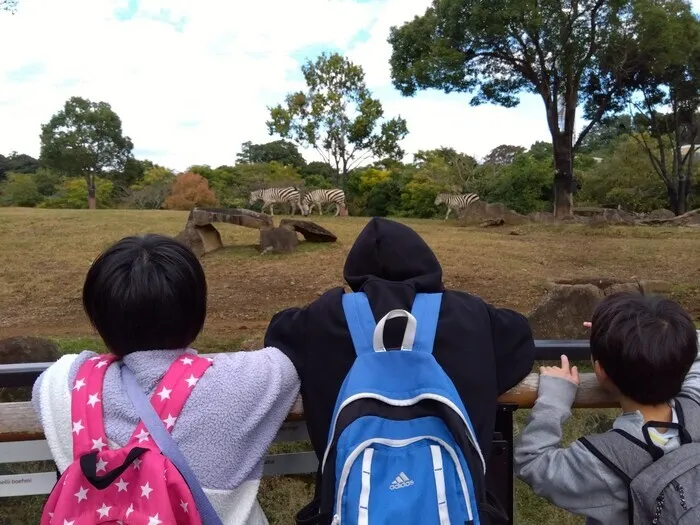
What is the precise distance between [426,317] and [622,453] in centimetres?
50

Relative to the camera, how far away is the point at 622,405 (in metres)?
1.49

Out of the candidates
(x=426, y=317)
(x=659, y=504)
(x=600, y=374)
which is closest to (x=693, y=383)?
(x=600, y=374)

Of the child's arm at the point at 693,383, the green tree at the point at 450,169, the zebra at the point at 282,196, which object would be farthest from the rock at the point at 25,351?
the green tree at the point at 450,169

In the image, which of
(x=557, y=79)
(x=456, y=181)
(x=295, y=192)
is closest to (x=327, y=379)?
(x=557, y=79)

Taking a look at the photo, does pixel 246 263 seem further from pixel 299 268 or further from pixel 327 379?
pixel 327 379

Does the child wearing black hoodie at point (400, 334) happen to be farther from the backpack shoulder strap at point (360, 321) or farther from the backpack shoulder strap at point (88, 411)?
the backpack shoulder strap at point (88, 411)

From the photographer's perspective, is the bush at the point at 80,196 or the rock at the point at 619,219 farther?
the bush at the point at 80,196

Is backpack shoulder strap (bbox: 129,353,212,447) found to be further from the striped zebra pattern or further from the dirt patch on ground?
the striped zebra pattern

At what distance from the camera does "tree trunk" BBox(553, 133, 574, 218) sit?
17.6 meters

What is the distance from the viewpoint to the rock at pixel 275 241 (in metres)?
9.18

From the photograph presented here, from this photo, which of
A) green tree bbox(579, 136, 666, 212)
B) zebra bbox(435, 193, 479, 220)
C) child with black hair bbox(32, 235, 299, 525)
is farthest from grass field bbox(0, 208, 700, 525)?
green tree bbox(579, 136, 666, 212)

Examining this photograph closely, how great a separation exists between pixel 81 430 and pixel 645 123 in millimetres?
25001

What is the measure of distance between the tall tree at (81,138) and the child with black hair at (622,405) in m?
24.7

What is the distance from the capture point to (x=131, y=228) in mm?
11664
